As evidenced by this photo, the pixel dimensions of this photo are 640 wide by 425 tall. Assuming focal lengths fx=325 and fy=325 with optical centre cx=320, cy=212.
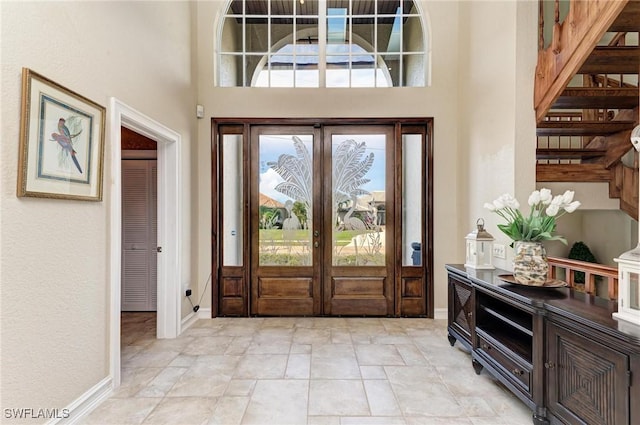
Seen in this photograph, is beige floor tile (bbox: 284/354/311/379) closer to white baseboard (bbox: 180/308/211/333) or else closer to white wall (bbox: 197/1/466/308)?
white baseboard (bbox: 180/308/211/333)

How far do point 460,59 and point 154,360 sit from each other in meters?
4.76

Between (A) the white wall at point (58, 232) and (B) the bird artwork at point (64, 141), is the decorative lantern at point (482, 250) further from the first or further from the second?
(B) the bird artwork at point (64, 141)

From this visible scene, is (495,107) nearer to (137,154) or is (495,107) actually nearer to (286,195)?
(286,195)

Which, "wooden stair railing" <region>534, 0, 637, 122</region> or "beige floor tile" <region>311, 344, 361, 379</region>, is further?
"beige floor tile" <region>311, 344, 361, 379</region>

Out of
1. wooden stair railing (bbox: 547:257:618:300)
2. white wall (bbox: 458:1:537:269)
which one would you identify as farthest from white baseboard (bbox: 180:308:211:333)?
wooden stair railing (bbox: 547:257:618:300)

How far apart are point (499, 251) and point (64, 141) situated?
3502 mm

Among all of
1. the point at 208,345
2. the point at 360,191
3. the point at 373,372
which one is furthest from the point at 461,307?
the point at 208,345

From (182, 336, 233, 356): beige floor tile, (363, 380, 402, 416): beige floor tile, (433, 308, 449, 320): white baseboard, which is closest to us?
(363, 380, 402, 416): beige floor tile

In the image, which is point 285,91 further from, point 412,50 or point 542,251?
point 542,251

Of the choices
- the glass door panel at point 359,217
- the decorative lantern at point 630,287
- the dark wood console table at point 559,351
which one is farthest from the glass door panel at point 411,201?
the decorative lantern at point 630,287

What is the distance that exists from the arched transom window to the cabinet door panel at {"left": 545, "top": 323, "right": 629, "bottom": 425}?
135 inches

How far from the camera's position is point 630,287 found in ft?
5.34

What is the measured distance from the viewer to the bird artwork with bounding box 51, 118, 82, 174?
1901 mm

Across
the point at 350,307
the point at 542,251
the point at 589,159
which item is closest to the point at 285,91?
the point at 350,307
